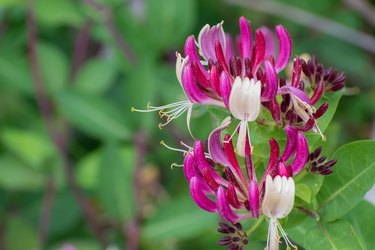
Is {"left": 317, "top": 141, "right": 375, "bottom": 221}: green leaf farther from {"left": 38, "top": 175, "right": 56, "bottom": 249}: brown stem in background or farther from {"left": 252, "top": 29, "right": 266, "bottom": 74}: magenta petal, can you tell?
{"left": 38, "top": 175, "right": 56, "bottom": 249}: brown stem in background

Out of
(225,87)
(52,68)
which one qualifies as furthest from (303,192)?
(52,68)

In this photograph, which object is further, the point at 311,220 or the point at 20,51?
the point at 20,51

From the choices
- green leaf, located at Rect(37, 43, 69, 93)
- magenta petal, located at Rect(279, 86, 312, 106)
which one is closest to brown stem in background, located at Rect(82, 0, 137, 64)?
green leaf, located at Rect(37, 43, 69, 93)

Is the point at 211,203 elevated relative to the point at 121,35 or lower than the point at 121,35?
lower

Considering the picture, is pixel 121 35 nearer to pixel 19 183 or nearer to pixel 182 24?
pixel 182 24

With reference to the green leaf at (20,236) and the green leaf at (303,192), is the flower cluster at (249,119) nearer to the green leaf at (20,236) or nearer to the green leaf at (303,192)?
the green leaf at (303,192)

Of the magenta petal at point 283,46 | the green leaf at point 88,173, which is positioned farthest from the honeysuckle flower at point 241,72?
the green leaf at point 88,173

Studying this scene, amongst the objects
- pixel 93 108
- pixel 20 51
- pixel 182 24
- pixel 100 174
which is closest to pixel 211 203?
pixel 100 174
